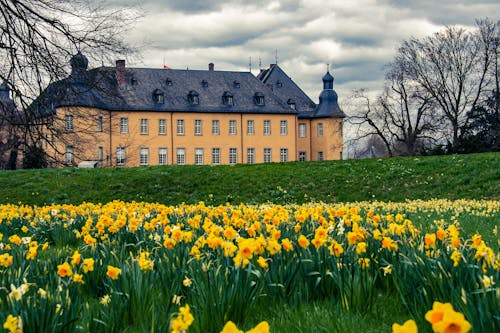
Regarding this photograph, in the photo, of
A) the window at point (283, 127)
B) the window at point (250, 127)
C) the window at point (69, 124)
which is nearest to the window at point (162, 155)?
the window at point (250, 127)

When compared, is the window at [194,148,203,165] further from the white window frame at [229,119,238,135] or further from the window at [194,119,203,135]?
the white window frame at [229,119,238,135]

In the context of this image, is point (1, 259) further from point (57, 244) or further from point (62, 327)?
point (57, 244)

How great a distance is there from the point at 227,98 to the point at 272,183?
41.6 metres

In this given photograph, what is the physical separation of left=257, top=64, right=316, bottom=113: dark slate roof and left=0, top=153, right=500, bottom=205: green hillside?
143 feet

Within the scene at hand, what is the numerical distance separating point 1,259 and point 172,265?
123 centimetres

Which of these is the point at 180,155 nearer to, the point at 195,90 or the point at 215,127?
the point at 215,127

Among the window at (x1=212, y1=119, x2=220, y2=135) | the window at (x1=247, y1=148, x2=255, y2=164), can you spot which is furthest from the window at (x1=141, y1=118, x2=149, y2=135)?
the window at (x1=247, y1=148, x2=255, y2=164)

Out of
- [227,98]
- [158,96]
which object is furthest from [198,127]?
[158,96]

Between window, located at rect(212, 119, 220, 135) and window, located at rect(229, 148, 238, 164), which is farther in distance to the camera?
window, located at rect(229, 148, 238, 164)

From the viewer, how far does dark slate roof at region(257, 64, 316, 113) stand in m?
66.4

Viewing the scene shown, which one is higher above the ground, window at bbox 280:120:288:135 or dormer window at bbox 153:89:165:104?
dormer window at bbox 153:89:165:104

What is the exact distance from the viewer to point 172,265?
415cm

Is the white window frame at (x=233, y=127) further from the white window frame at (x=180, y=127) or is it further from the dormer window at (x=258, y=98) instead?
the white window frame at (x=180, y=127)

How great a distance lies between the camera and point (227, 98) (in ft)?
201
